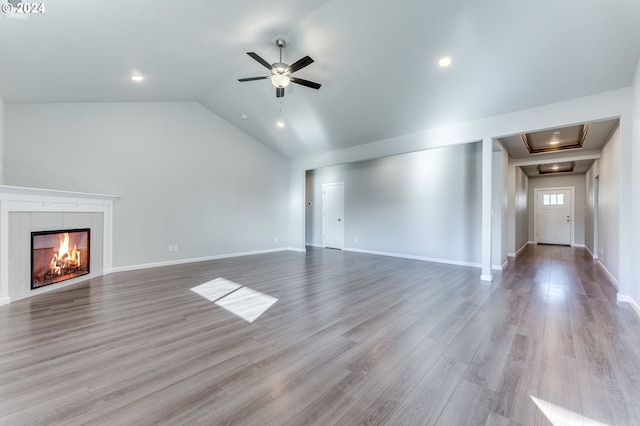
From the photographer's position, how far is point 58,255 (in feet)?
12.9

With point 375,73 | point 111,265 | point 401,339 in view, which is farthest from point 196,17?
point 111,265

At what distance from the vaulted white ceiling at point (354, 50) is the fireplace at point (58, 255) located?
218 centimetres

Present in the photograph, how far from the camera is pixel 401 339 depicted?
2342 millimetres

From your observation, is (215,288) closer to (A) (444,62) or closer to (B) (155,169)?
(B) (155,169)

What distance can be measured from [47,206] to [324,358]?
4.47 meters

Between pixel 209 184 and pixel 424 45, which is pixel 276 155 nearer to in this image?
pixel 209 184

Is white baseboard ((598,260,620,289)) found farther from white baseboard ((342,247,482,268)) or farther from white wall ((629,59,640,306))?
white baseboard ((342,247,482,268))

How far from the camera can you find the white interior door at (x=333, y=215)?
26.3ft

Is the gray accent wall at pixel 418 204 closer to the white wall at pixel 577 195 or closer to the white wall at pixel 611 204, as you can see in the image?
the white wall at pixel 611 204

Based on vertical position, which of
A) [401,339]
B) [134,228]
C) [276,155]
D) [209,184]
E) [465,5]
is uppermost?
[465,5]

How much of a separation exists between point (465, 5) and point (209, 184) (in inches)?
219

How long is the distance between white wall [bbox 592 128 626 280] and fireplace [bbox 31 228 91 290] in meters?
8.15

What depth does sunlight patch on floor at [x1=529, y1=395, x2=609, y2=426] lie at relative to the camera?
4.66 feet

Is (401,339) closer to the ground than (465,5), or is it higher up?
closer to the ground
